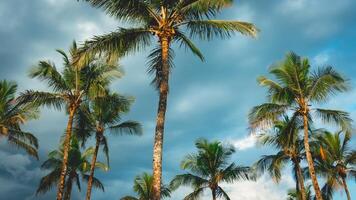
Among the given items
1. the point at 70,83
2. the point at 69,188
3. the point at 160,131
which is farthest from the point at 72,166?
the point at 160,131

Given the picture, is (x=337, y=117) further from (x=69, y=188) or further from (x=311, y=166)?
(x=69, y=188)

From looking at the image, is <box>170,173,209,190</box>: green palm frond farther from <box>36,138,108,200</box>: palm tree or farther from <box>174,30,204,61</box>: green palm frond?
<box>174,30,204,61</box>: green palm frond

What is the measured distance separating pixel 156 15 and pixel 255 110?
9.25 metres

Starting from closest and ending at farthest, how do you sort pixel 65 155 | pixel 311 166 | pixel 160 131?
pixel 160 131 → pixel 311 166 → pixel 65 155

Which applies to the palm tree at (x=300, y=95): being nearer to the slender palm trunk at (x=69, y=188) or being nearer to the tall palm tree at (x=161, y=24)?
the tall palm tree at (x=161, y=24)

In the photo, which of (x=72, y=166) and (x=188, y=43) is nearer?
(x=188, y=43)

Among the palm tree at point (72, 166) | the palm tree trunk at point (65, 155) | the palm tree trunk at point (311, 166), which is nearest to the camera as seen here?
the palm tree trunk at point (65, 155)

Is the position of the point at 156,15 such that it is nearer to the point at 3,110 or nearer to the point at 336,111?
the point at 336,111

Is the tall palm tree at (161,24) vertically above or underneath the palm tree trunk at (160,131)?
above

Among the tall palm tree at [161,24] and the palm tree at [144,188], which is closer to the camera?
the tall palm tree at [161,24]

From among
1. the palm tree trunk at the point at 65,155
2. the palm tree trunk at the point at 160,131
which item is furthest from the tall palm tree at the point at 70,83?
the palm tree trunk at the point at 160,131

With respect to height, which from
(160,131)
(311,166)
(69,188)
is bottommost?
(160,131)

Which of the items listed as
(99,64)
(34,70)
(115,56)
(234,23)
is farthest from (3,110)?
(234,23)

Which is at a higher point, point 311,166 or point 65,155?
point 65,155
